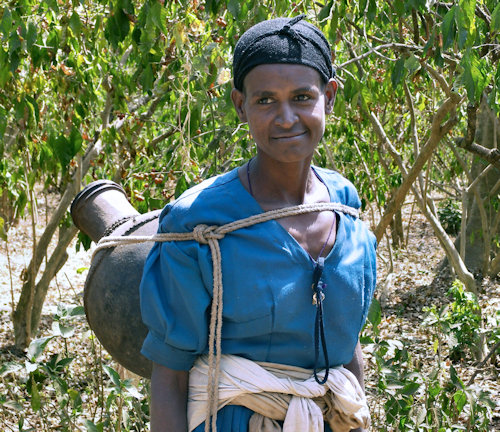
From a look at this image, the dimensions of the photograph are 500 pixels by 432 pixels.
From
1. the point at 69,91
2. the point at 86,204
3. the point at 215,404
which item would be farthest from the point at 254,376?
the point at 69,91

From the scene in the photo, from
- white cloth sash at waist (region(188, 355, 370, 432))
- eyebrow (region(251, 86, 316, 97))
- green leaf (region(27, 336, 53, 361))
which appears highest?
eyebrow (region(251, 86, 316, 97))

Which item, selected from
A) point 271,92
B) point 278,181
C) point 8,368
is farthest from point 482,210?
point 271,92

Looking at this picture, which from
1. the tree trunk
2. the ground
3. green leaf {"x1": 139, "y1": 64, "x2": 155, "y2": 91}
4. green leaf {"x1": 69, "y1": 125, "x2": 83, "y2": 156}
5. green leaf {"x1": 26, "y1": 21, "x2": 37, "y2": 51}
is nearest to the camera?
green leaf {"x1": 26, "y1": 21, "x2": 37, "y2": 51}

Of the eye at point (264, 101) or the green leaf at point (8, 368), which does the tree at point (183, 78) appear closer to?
the green leaf at point (8, 368)

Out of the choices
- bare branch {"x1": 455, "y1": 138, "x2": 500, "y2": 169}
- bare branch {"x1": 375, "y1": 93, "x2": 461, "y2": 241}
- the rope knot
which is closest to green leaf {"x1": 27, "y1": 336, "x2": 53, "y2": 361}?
the rope knot

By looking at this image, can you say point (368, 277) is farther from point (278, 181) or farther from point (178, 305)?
point (178, 305)

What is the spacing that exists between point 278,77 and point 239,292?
430 millimetres

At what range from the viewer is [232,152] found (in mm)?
4914

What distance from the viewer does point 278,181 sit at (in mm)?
1526

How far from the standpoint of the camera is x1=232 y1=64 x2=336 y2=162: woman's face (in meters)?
1.43

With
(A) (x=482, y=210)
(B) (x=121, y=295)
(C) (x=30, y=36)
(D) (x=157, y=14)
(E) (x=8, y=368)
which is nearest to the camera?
(B) (x=121, y=295)

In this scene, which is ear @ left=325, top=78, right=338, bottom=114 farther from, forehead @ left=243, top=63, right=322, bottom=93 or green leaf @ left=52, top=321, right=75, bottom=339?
green leaf @ left=52, top=321, right=75, bottom=339

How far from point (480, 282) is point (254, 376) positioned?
5.88 metres

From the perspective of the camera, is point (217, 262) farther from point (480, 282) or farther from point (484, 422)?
point (480, 282)
